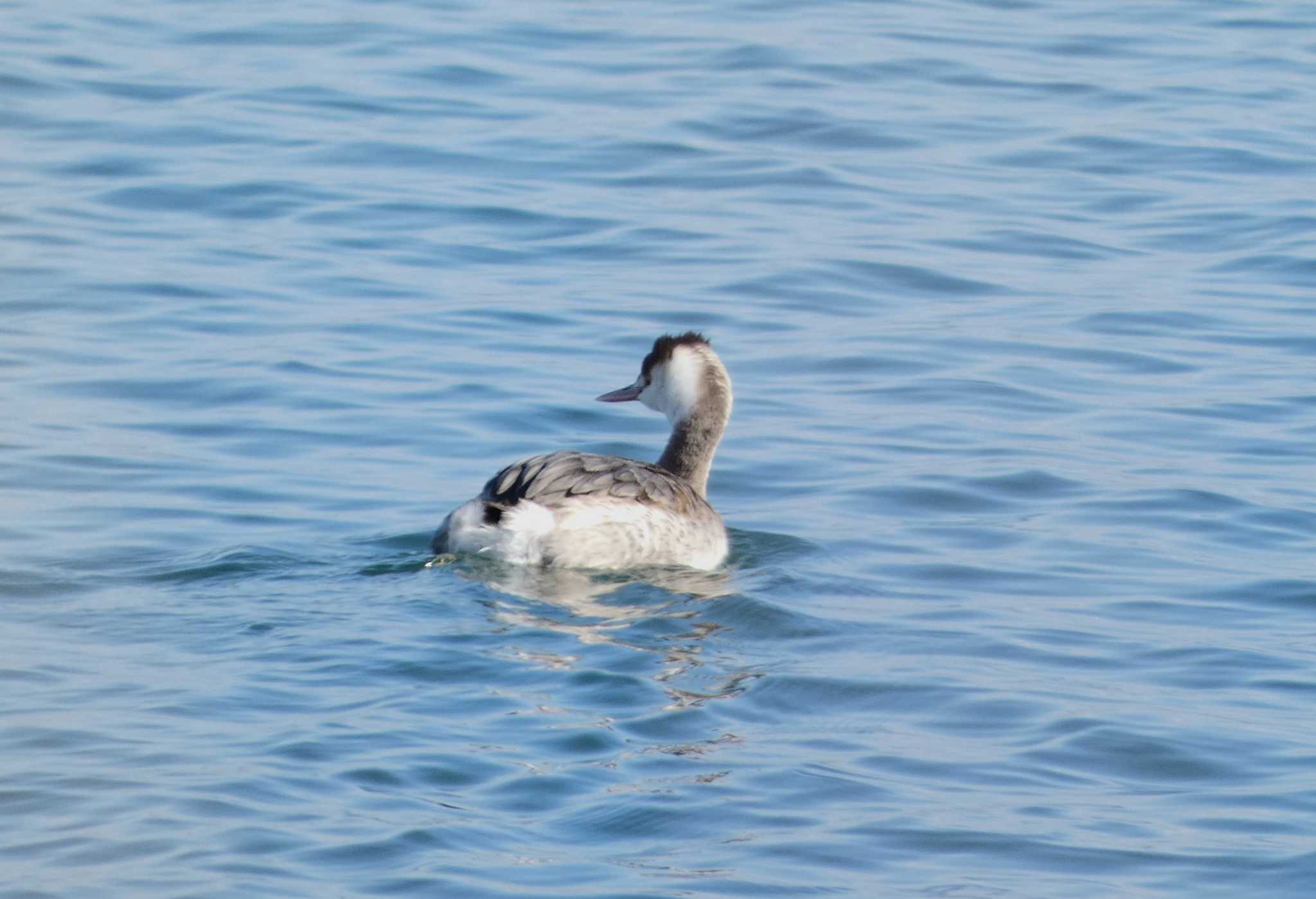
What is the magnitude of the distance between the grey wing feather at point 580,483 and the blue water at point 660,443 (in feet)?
1.02

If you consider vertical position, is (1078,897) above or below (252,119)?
below

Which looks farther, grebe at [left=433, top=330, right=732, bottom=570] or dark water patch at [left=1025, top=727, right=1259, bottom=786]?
grebe at [left=433, top=330, right=732, bottom=570]

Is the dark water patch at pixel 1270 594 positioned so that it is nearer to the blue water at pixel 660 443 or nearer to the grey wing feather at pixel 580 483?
the blue water at pixel 660 443

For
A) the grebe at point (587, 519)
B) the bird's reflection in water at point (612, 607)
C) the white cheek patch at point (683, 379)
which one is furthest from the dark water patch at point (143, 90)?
the bird's reflection in water at point (612, 607)

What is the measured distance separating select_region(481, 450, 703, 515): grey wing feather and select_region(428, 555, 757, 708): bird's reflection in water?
26 cm

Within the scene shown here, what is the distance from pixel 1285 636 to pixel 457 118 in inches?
363

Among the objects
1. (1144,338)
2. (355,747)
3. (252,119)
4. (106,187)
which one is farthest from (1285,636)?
(252,119)

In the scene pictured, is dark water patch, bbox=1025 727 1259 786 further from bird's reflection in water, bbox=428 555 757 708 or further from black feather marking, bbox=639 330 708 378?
black feather marking, bbox=639 330 708 378

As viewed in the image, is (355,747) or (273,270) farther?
(273,270)

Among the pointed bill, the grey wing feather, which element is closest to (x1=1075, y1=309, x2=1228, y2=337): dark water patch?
the pointed bill

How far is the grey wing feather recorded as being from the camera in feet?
26.8

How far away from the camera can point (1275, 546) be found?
29.1 ft

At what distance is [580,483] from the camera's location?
27.1ft

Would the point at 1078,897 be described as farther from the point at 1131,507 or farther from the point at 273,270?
the point at 273,270
